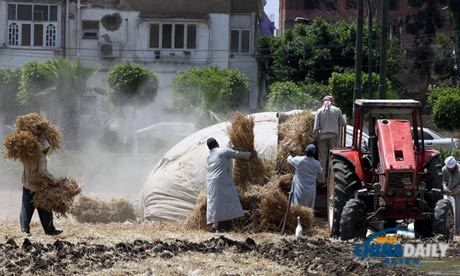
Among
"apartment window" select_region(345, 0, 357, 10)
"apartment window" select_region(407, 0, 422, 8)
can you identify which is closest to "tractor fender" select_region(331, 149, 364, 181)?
"apartment window" select_region(407, 0, 422, 8)

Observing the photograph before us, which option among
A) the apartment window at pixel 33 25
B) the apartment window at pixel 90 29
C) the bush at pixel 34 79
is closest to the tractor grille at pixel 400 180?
the bush at pixel 34 79

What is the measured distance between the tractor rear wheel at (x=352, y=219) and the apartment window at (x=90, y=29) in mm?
38457

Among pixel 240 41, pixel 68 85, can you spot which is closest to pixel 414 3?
pixel 240 41

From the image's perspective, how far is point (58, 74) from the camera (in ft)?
141

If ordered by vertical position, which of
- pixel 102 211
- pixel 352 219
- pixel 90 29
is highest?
pixel 90 29

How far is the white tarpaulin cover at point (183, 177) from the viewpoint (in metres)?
19.5

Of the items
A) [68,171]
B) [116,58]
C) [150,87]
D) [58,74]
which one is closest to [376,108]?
[68,171]

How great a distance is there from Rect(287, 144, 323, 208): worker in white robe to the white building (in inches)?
1346

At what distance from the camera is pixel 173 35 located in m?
52.7

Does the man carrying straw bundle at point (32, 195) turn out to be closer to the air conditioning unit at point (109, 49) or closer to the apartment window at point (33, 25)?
the air conditioning unit at point (109, 49)

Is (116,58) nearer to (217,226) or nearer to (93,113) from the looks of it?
(93,113)

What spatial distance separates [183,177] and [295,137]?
2342mm

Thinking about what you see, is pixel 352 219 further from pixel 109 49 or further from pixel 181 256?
pixel 109 49

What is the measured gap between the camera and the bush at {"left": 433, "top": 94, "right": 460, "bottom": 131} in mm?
39906
